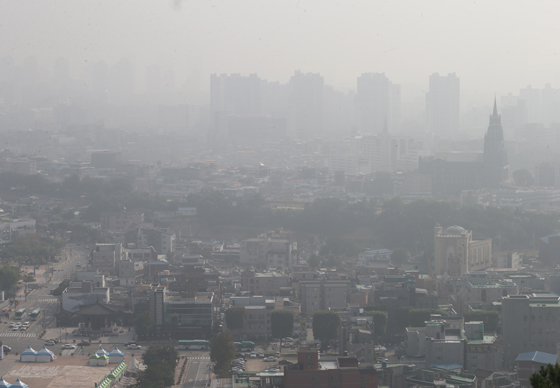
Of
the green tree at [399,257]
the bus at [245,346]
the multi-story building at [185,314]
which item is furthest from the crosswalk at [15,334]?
the green tree at [399,257]

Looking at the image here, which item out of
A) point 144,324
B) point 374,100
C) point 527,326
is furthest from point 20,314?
point 374,100

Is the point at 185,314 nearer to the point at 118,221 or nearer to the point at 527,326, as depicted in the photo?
the point at 527,326

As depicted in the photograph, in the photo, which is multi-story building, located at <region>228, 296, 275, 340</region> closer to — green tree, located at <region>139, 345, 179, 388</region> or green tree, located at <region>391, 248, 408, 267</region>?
green tree, located at <region>139, 345, 179, 388</region>

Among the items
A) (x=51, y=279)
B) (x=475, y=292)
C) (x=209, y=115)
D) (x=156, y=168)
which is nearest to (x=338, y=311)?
(x=475, y=292)

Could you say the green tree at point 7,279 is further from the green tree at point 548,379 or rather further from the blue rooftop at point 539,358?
the green tree at point 548,379

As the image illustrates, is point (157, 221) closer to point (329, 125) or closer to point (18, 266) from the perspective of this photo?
point (18, 266)

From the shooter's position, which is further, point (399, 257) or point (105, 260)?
point (399, 257)

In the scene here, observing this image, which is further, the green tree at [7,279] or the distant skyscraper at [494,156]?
the distant skyscraper at [494,156]
